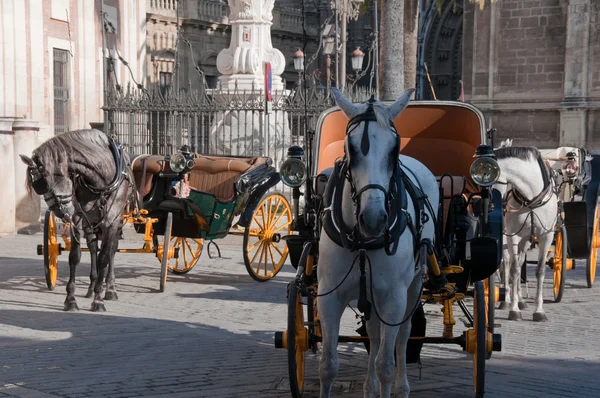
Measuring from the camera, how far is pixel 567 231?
1137 centimetres

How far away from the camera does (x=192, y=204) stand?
11945mm

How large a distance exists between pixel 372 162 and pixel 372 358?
1.25m

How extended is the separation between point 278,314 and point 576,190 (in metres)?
3.93

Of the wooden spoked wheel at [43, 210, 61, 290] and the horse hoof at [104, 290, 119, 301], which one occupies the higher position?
the wooden spoked wheel at [43, 210, 61, 290]

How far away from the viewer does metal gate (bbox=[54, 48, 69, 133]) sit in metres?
23.2

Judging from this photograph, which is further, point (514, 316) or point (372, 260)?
point (514, 316)

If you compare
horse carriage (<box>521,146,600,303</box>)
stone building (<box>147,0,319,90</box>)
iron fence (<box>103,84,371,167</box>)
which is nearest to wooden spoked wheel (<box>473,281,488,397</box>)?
horse carriage (<box>521,146,600,303</box>)

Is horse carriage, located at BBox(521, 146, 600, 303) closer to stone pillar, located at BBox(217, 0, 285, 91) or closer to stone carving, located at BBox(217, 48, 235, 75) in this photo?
stone pillar, located at BBox(217, 0, 285, 91)

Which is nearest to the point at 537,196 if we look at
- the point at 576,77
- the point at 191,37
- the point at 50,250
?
the point at 50,250

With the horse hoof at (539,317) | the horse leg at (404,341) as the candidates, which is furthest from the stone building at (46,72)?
the horse leg at (404,341)

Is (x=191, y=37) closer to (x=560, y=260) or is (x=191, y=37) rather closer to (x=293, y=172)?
(x=560, y=260)

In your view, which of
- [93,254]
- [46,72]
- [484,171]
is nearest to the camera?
[484,171]

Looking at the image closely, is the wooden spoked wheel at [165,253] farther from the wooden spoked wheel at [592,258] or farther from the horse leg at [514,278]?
the wooden spoked wheel at [592,258]

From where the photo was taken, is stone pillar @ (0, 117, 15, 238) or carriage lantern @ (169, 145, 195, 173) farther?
stone pillar @ (0, 117, 15, 238)
